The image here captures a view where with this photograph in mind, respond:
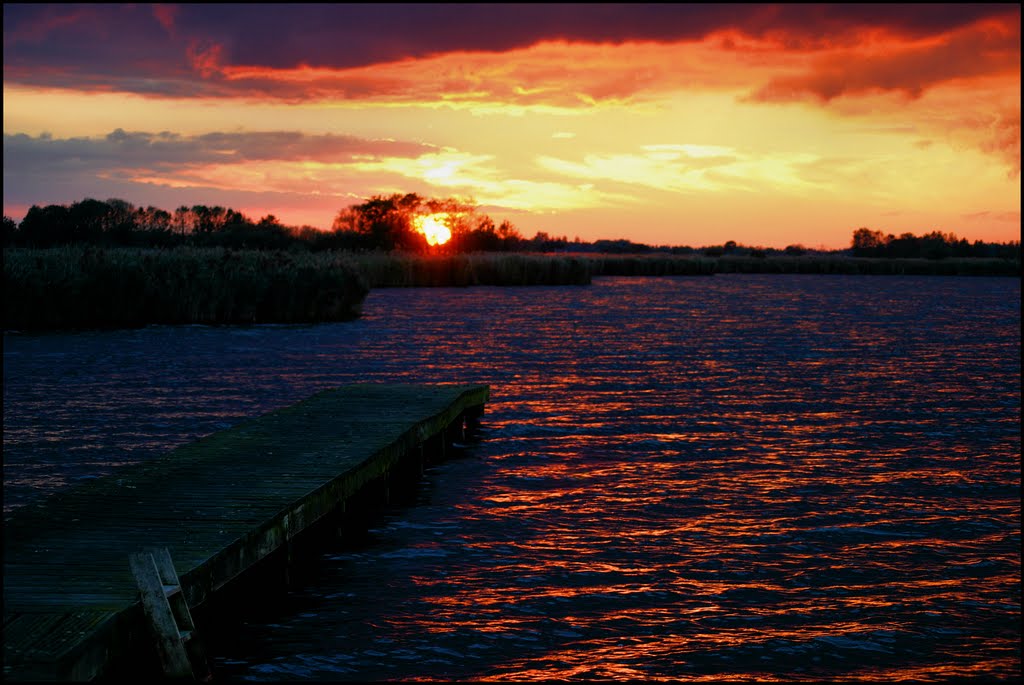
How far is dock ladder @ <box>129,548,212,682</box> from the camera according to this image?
23.6 feet

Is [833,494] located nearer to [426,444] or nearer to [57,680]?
[426,444]

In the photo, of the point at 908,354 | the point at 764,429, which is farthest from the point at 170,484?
the point at 908,354

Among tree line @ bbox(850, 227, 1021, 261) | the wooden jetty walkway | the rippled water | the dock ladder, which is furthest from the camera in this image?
tree line @ bbox(850, 227, 1021, 261)

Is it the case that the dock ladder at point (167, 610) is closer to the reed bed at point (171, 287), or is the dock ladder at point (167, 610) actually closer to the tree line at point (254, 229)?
the reed bed at point (171, 287)

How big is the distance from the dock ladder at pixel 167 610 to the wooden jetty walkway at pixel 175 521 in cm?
11

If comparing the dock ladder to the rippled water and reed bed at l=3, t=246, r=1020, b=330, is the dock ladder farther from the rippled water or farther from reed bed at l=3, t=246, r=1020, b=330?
reed bed at l=3, t=246, r=1020, b=330

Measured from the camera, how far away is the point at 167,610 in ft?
23.6

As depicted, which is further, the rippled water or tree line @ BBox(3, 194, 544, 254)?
tree line @ BBox(3, 194, 544, 254)

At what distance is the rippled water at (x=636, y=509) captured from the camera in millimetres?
8414

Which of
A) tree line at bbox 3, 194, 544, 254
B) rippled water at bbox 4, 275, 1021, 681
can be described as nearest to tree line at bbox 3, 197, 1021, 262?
tree line at bbox 3, 194, 544, 254

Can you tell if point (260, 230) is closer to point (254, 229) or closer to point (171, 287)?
point (254, 229)

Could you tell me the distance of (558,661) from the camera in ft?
26.6

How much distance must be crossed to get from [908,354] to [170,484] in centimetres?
2660

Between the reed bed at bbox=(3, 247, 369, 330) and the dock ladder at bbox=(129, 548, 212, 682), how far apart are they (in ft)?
98.6
